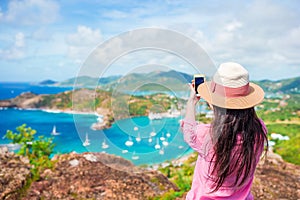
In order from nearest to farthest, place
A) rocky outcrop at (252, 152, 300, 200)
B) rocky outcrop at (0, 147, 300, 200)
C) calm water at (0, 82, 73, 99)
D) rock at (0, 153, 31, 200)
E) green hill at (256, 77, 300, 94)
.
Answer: rock at (0, 153, 31, 200)
rocky outcrop at (0, 147, 300, 200)
rocky outcrop at (252, 152, 300, 200)
green hill at (256, 77, 300, 94)
calm water at (0, 82, 73, 99)

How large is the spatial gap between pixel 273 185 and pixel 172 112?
9.54 feet

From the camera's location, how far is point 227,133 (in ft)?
6.16

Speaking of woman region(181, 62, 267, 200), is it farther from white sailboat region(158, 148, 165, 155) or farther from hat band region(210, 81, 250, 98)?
white sailboat region(158, 148, 165, 155)

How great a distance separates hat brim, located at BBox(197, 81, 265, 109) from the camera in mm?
1856

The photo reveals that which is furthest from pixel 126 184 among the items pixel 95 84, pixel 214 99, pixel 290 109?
pixel 290 109

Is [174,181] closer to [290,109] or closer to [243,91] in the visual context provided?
[243,91]

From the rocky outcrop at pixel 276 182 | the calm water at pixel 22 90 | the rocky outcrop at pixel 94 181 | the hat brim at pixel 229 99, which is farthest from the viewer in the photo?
the calm water at pixel 22 90

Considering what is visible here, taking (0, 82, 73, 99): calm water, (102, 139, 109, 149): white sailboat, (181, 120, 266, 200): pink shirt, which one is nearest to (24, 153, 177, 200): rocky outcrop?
(102, 139, 109, 149): white sailboat

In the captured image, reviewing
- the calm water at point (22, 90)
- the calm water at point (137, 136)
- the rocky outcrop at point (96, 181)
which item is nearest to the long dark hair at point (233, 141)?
the calm water at point (137, 136)

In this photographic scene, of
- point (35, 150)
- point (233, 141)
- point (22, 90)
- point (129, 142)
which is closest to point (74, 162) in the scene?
point (35, 150)

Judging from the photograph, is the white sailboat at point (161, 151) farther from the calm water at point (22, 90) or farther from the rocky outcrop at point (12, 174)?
the calm water at point (22, 90)

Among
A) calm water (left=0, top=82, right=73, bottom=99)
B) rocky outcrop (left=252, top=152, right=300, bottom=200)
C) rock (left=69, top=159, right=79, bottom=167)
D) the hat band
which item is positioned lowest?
calm water (left=0, top=82, right=73, bottom=99)

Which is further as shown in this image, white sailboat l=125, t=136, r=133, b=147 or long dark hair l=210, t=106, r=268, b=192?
white sailboat l=125, t=136, r=133, b=147

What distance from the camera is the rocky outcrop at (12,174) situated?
388 cm
